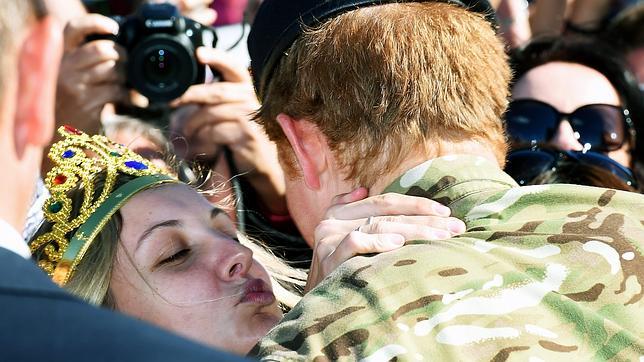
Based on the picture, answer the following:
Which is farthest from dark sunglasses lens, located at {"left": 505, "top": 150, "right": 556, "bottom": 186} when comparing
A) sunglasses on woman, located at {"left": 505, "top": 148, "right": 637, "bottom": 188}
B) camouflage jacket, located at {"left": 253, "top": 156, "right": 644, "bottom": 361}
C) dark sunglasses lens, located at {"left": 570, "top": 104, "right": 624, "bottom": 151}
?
camouflage jacket, located at {"left": 253, "top": 156, "right": 644, "bottom": 361}

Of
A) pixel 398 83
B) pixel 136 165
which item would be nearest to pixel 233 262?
pixel 136 165

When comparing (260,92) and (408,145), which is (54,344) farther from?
(260,92)

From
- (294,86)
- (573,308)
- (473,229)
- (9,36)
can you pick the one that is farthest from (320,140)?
(9,36)

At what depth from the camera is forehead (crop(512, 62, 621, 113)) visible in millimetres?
3526

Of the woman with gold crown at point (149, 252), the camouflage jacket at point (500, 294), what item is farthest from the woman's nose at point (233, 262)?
the camouflage jacket at point (500, 294)

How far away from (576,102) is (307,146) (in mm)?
1595

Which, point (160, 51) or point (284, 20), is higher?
point (284, 20)

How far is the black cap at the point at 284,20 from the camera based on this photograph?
7.00 feet

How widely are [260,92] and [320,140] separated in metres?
0.28

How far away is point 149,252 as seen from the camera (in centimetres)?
252

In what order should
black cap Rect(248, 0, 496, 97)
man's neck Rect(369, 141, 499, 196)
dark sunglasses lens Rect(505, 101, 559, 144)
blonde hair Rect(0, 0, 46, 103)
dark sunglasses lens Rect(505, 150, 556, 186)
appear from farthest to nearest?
1. dark sunglasses lens Rect(505, 101, 559, 144)
2. dark sunglasses lens Rect(505, 150, 556, 186)
3. black cap Rect(248, 0, 496, 97)
4. man's neck Rect(369, 141, 499, 196)
5. blonde hair Rect(0, 0, 46, 103)

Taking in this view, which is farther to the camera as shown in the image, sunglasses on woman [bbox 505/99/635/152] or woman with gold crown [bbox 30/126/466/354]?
sunglasses on woman [bbox 505/99/635/152]

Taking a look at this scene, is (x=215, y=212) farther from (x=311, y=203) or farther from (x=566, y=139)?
(x=566, y=139)

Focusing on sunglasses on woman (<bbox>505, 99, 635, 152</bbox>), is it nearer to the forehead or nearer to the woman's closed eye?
the forehead
